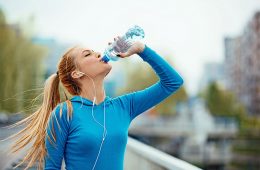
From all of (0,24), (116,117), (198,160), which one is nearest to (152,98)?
(116,117)

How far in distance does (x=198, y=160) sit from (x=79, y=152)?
41.1 meters

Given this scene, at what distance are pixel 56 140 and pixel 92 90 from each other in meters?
0.25

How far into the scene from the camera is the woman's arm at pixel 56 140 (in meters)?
1.85

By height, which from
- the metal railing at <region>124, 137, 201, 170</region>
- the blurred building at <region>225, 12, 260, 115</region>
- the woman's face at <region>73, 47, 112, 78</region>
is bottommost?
the blurred building at <region>225, 12, 260, 115</region>

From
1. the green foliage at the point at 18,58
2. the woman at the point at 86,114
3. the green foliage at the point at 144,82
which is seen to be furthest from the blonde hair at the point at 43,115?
the green foliage at the point at 144,82

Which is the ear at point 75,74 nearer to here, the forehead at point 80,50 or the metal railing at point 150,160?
the forehead at point 80,50

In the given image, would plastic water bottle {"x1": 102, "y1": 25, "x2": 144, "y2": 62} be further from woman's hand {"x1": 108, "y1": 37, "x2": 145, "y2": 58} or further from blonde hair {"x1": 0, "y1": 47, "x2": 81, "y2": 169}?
blonde hair {"x1": 0, "y1": 47, "x2": 81, "y2": 169}

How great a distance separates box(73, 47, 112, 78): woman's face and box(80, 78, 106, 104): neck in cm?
3

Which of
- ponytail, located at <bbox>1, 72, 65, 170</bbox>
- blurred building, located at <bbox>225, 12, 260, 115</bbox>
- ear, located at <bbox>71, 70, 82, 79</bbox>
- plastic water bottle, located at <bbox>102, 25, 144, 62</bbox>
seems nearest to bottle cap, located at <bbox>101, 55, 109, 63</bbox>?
plastic water bottle, located at <bbox>102, 25, 144, 62</bbox>

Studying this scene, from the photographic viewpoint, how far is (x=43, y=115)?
2016 mm

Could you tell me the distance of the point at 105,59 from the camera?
1976 millimetres

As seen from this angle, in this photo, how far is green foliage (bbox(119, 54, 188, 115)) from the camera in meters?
45.3

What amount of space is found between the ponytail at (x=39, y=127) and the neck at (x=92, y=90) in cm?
13

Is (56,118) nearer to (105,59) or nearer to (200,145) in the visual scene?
(105,59)
